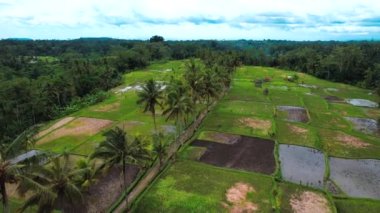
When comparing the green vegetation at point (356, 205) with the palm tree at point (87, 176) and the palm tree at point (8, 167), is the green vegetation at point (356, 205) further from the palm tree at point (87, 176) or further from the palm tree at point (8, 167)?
the palm tree at point (8, 167)

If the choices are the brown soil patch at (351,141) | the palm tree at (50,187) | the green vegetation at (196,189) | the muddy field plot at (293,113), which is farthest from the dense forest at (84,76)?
the brown soil patch at (351,141)

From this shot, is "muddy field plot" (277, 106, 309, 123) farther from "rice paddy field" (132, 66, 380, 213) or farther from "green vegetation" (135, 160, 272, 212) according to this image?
"green vegetation" (135, 160, 272, 212)

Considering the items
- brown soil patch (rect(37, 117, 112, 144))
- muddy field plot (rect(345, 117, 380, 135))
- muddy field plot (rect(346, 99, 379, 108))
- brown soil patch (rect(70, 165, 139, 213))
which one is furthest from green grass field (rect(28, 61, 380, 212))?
muddy field plot (rect(346, 99, 379, 108))

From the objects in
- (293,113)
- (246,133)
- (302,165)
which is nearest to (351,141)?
(302,165)

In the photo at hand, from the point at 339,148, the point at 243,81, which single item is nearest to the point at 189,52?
the point at 243,81

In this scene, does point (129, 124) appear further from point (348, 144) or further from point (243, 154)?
point (348, 144)

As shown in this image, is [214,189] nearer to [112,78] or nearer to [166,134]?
[166,134]
